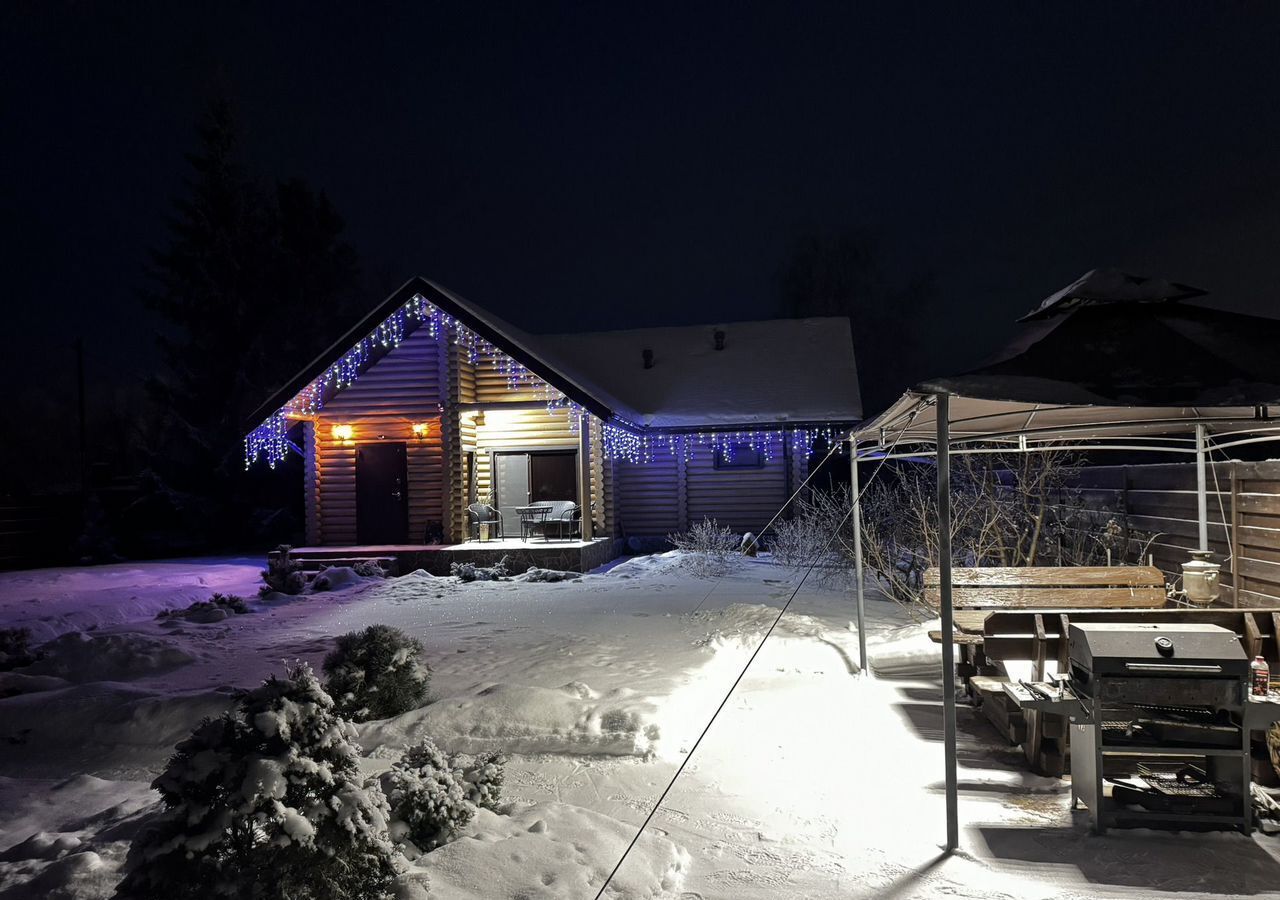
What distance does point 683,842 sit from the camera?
413cm

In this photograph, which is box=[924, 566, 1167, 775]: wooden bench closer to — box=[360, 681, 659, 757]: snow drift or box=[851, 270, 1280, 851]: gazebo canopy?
box=[851, 270, 1280, 851]: gazebo canopy

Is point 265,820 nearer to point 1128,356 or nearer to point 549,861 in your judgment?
point 549,861

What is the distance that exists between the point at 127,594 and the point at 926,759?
47.5 feet

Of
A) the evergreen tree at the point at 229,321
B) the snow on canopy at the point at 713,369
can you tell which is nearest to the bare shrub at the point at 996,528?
the snow on canopy at the point at 713,369

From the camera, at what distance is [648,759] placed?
546 cm

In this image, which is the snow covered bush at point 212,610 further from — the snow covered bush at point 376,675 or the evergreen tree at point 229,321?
the evergreen tree at point 229,321

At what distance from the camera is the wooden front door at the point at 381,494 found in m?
18.0

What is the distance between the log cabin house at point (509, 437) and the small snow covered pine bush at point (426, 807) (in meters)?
11.3

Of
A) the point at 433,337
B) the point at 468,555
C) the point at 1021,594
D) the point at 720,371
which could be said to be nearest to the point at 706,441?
the point at 720,371

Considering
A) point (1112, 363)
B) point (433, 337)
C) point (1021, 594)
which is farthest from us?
point (433, 337)

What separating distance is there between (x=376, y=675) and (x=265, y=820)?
3.56m

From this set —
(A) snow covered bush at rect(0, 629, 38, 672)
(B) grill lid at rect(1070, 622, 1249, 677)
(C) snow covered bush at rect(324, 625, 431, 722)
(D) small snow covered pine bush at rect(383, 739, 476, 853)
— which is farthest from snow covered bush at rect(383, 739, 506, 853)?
(A) snow covered bush at rect(0, 629, 38, 672)

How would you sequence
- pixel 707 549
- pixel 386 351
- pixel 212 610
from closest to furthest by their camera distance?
pixel 212 610 < pixel 707 549 < pixel 386 351

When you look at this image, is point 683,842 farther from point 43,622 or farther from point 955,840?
point 43,622
